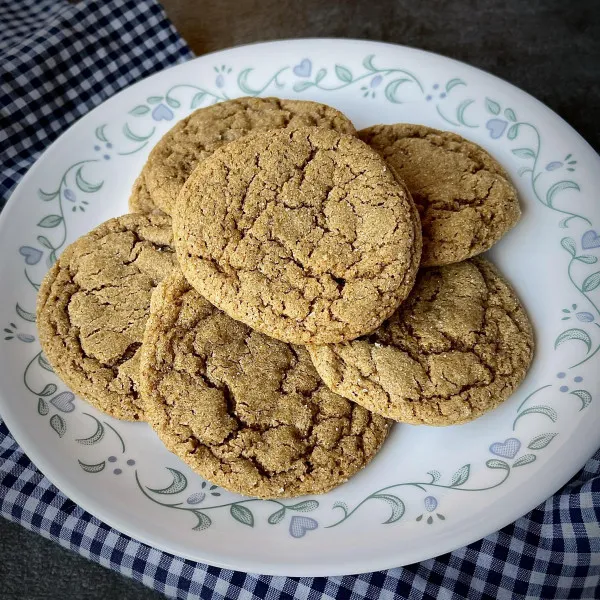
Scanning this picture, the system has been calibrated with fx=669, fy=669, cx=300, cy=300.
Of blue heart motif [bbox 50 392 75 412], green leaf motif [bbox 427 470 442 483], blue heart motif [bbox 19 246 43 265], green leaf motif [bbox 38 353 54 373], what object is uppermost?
blue heart motif [bbox 19 246 43 265]

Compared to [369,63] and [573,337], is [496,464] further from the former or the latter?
[369,63]

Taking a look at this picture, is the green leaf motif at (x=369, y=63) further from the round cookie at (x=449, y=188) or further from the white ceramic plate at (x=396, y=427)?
the round cookie at (x=449, y=188)

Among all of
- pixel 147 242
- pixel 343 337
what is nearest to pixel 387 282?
→ pixel 343 337

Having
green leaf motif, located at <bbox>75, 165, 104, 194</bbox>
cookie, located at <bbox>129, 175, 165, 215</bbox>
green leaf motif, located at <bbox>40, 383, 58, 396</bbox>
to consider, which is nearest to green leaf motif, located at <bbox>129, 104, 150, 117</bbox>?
green leaf motif, located at <bbox>75, 165, 104, 194</bbox>

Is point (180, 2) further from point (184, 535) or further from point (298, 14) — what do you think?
point (184, 535)

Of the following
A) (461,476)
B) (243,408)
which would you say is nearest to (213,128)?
(243,408)

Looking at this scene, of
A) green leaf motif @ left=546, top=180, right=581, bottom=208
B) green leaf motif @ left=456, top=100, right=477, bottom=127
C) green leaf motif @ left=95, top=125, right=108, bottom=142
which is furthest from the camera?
green leaf motif @ left=95, top=125, right=108, bottom=142

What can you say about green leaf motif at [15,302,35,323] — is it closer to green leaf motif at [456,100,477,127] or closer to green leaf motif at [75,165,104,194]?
green leaf motif at [75,165,104,194]
